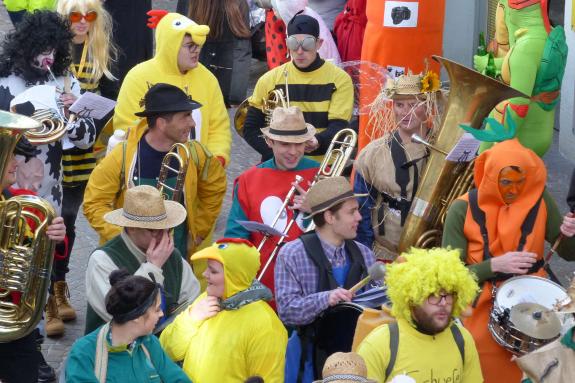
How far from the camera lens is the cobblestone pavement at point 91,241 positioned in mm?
8508

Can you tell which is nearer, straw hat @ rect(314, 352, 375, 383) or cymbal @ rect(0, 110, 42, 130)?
straw hat @ rect(314, 352, 375, 383)

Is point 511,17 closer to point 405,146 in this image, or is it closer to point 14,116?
point 405,146

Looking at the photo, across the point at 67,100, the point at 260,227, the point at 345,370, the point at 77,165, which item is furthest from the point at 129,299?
the point at 77,165

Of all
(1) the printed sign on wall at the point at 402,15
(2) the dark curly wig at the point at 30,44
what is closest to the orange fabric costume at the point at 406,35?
(1) the printed sign on wall at the point at 402,15

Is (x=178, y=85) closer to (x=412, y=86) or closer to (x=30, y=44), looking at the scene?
(x=30, y=44)

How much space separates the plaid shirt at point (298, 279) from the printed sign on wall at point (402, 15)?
3.71 m

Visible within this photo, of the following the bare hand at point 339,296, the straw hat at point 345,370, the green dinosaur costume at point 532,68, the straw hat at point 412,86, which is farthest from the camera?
the green dinosaur costume at point 532,68

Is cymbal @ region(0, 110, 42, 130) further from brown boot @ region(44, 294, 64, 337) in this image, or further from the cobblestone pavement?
brown boot @ region(44, 294, 64, 337)

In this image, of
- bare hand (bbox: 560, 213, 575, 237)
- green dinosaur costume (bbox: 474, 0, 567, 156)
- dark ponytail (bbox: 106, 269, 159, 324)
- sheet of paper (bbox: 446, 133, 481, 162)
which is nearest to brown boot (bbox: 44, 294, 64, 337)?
sheet of paper (bbox: 446, 133, 481, 162)

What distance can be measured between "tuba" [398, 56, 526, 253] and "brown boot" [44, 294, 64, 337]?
2.40 m

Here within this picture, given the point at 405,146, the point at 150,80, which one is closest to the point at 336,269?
the point at 405,146

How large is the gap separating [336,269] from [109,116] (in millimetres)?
3495

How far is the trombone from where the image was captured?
24.8 feet

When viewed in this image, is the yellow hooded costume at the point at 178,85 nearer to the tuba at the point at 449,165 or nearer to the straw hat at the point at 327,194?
the tuba at the point at 449,165
